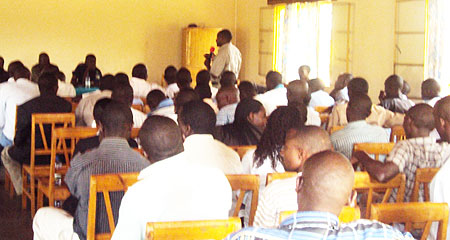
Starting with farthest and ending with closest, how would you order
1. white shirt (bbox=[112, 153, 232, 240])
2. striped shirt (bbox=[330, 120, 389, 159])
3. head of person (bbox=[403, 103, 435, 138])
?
1. striped shirt (bbox=[330, 120, 389, 159])
2. head of person (bbox=[403, 103, 435, 138])
3. white shirt (bbox=[112, 153, 232, 240])

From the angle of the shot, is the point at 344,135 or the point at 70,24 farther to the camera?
the point at 70,24

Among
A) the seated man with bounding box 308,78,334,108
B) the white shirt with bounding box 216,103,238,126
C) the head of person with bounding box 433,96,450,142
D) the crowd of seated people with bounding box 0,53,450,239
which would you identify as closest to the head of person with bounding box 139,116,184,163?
the crowd of seated people with bounding box 0,53,450,239

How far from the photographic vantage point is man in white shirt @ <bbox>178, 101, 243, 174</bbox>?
12.8 ft

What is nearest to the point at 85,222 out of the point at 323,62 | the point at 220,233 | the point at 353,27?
the point at 220,233

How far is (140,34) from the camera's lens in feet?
43.3

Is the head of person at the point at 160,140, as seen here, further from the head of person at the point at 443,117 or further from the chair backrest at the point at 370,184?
the head of person at the point at 443,117

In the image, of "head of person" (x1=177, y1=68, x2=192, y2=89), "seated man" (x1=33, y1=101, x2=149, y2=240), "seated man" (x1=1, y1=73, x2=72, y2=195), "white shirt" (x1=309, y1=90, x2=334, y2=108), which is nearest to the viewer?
"seated man" (x1=33, y1=101, x2=149, y2=240)

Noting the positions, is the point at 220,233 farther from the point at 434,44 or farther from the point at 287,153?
the point at 434,44

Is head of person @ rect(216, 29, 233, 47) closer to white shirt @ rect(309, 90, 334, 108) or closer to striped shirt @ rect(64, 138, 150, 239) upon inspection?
white shirt @ rect(309, 90, 334, 108)

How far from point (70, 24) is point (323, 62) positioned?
15.6 feet

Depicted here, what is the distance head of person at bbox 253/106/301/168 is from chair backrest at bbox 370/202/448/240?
1407mm

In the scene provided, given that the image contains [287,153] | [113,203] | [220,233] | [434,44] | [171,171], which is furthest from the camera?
[434,44]

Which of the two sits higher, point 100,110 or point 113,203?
point 100,110

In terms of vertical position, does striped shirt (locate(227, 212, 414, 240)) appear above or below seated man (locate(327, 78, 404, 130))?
above
